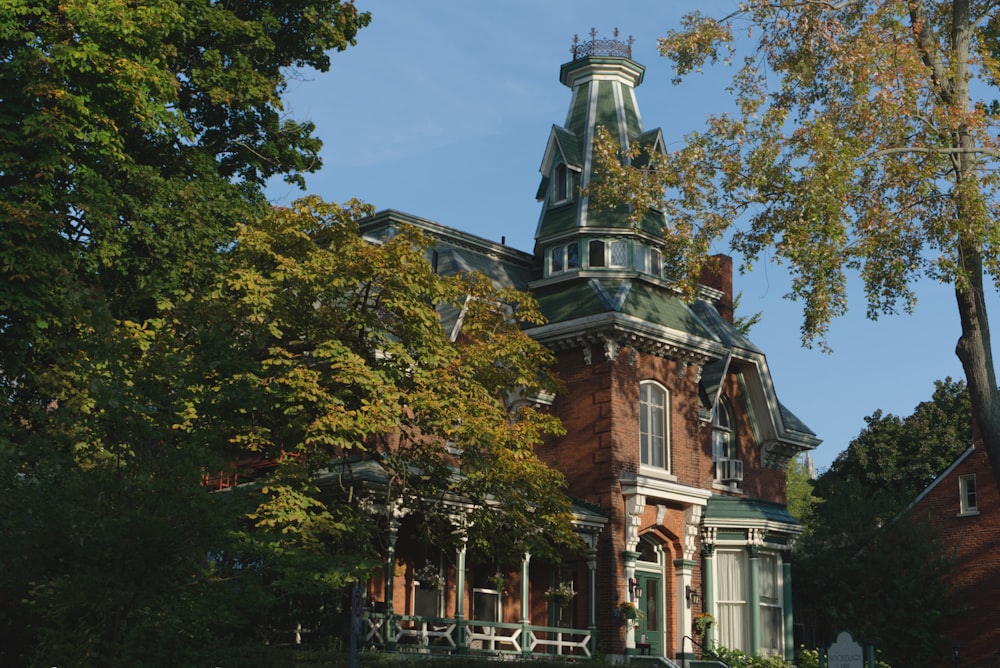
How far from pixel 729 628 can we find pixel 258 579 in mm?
17790

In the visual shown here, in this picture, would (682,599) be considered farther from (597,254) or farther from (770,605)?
(597,254)

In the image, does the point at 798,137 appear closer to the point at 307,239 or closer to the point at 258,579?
the point at 307,239

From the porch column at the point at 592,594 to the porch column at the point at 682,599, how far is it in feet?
9.93

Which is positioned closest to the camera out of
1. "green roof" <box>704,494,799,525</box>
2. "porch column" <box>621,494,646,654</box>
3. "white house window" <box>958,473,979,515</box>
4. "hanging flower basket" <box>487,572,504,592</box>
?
"hanging flower basket" <box>487,572,504,592</box>

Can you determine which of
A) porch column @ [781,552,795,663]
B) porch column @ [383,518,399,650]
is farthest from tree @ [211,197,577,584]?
porch column @ [781,552,795,663]

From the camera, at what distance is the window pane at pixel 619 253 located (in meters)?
Result: 34.7

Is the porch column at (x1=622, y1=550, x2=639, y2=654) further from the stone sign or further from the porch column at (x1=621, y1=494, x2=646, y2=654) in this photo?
the stone sign

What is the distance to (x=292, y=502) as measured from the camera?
71.7ft

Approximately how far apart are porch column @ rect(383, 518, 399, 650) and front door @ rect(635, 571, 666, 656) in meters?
8.43

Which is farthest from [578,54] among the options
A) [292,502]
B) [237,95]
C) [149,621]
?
[149,621]

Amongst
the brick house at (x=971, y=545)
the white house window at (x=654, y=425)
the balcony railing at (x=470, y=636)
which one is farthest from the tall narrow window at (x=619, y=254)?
the brick house at (x=971, y=545)

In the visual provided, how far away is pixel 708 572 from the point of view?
33.5 m

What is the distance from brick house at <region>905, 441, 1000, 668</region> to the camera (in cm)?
3694

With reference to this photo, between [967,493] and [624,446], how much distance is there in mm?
13648
